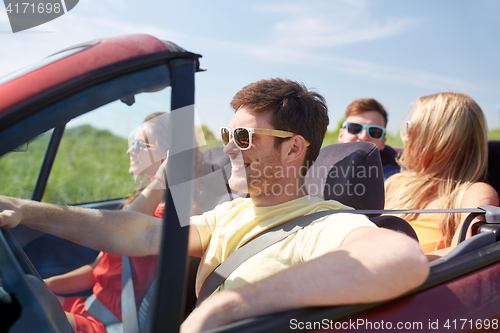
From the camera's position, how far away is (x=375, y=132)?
11.5 feet

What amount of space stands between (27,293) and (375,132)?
10.7ft

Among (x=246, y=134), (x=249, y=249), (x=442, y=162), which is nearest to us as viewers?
(x=249, y=249)

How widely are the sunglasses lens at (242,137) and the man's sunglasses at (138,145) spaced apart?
20.5 inches

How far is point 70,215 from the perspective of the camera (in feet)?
4.46

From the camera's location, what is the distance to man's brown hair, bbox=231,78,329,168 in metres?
1.63

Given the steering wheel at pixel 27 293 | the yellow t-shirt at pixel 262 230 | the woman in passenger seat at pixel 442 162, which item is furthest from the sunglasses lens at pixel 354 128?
the steering wheel at pixel 27 293

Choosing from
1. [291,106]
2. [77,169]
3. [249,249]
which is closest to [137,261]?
[249,249]

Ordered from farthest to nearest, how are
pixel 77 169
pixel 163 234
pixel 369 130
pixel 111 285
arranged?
pixel 369 130 → pixel 77 169 → pixel 111 285 → pixel 163 234

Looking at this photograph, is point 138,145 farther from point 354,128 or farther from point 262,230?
point 354,128

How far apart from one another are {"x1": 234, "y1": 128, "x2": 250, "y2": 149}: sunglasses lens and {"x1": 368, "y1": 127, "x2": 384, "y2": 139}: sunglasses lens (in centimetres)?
227

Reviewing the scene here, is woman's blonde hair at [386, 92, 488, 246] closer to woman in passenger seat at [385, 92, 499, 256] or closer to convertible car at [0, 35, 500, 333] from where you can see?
woman in passenger seat at [385, 92, 499, 256]

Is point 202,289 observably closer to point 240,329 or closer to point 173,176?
point 240,329

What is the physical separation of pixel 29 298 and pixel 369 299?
944mm

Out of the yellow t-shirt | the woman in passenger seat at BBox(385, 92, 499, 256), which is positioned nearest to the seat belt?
the yellow t-shirt
